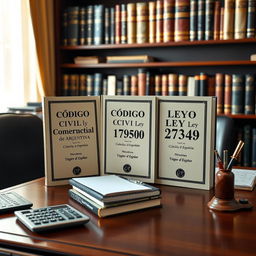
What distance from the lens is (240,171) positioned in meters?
1.68

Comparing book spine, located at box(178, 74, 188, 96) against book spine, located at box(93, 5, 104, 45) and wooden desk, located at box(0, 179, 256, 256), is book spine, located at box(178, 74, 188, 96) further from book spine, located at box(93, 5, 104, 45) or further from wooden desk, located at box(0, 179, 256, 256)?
wooden desk, located at box(0, 179, 256, 256)

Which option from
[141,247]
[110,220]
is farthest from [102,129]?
[141,247]

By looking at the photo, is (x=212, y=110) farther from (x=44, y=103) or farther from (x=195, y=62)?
(x=195, y=62)

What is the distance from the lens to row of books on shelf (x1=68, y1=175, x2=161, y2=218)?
1.14 metres

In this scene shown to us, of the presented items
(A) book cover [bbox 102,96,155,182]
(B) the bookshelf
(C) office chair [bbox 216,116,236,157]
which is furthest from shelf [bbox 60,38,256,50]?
(A) book cover [bbox 102,96,155,182]

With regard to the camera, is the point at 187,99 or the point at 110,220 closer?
the point at 110,220

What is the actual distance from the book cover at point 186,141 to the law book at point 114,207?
227 mm

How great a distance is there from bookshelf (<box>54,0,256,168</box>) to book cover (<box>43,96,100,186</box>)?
1.70 m

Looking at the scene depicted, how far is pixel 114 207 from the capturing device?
1147 mm

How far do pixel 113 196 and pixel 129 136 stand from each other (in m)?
0.38

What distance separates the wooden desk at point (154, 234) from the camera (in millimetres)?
914

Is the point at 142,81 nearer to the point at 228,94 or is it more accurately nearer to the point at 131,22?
the point at 131,22

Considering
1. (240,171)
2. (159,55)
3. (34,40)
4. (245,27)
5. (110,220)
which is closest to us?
(110,220)

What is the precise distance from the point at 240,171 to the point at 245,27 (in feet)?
5.22
